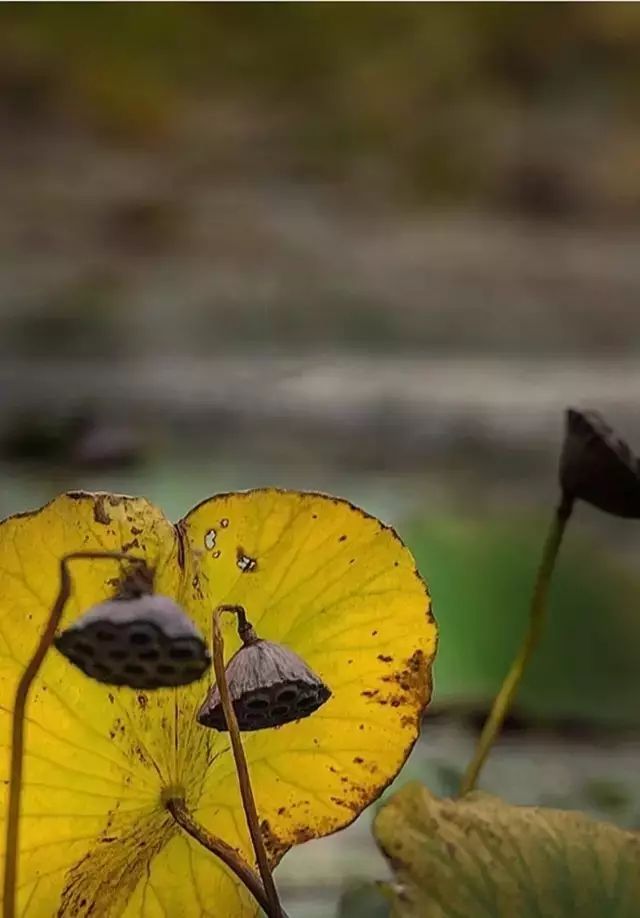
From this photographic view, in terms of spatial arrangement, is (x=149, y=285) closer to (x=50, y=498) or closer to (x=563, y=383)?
(x=50, y=498)

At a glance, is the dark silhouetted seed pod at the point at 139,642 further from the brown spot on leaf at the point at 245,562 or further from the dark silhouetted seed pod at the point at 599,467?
the dark silhouetted seed pod at the point at 599,467

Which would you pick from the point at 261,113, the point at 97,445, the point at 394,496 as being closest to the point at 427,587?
the point at 394,496

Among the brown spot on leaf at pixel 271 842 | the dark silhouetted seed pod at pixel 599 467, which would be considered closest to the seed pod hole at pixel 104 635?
the brown spot on leaf at pixel 271 842

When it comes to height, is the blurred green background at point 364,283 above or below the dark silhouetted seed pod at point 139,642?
above

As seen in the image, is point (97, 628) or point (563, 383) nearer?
point (97, 628)

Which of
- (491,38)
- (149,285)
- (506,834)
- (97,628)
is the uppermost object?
(491,38)

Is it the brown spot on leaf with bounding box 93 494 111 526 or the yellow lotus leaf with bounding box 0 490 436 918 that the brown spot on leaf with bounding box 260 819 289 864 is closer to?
the yellow lotus leaf with bounding box 0 490 436 918
